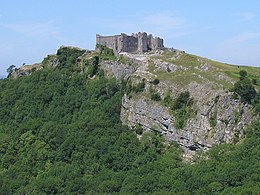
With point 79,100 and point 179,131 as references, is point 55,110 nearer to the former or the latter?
point 79,100

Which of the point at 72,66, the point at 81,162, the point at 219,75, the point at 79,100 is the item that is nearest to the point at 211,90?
the point at 219,75

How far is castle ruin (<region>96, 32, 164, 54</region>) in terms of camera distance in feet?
329

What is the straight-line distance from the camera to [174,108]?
76.9m

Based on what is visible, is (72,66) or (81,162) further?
(72,66)

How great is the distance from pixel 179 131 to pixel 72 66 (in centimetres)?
3787

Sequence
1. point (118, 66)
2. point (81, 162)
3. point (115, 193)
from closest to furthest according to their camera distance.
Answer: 1. point (115, 193)
2. point (81, 162)
3. point (118, 66)

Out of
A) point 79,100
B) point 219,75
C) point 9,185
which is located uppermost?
point 219,75

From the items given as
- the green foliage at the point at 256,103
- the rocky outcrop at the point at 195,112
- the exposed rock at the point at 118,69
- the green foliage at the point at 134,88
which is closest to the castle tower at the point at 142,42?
the exposed rock at the point at 118,69

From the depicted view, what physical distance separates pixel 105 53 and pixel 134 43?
20.2ft

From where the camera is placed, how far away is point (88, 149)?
3275 inches

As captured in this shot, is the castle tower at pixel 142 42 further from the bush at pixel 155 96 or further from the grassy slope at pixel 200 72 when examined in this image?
the bush at pixel 155 96

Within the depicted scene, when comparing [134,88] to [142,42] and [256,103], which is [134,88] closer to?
Answer: [142,42]

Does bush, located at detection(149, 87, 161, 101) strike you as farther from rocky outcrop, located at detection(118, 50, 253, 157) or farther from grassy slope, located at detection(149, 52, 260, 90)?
grassy slope, located at detection(149, 52, 260, 90)

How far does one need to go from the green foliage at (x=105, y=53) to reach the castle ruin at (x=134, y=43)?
891 millimetres
